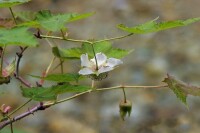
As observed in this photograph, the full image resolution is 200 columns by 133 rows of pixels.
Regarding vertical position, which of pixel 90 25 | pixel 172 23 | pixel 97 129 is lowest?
pixel 97 129

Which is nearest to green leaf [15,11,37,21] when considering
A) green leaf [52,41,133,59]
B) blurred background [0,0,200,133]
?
green leaf [52,41,133,59]

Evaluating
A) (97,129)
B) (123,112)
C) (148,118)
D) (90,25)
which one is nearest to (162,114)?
(148,118)

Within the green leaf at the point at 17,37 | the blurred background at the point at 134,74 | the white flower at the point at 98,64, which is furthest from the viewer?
the blurred background at the point at 134,74

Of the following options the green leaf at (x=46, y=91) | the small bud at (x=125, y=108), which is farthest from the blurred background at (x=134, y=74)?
the green leaf at (x=46, y=91)

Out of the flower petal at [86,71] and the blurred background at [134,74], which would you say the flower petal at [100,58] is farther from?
the blurred background at [134,74]

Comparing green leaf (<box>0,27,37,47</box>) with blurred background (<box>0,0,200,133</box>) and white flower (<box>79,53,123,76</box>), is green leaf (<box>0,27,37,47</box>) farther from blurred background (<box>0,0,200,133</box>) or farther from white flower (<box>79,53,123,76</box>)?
blurred background (<box>0,0,200,133</box>)

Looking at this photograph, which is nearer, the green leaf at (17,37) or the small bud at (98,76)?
the green leaf at (17,37)

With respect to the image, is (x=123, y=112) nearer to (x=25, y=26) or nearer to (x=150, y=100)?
(x=25, y=26)
